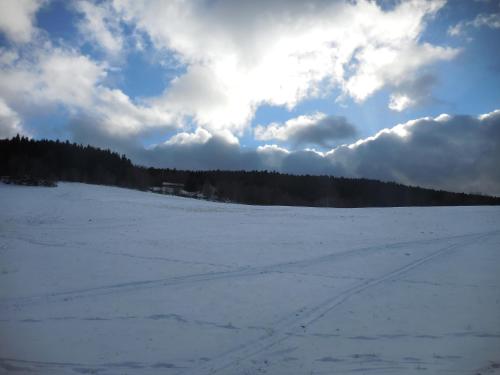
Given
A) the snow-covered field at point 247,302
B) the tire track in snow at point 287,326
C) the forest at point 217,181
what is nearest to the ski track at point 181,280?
the snow-covered field at point 247,302

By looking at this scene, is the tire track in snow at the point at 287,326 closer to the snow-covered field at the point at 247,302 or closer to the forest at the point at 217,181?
the snow-covered field at the point at 247,302

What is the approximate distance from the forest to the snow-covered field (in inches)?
1543

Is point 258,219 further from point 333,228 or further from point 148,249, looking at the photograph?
point 148,249

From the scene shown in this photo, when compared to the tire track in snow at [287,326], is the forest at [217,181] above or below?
above

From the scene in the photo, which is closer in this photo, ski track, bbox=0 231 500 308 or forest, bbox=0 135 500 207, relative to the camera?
ski track, bbox=0 231 500 308

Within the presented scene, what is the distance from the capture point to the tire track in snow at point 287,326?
727 cm

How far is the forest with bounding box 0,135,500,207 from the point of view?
57919 mm

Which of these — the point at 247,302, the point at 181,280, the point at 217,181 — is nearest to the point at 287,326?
the point at 247,302

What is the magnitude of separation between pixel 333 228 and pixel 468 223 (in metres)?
12.2

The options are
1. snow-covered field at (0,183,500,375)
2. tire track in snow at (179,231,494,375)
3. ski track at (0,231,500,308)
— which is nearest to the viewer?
tire track in snow at (179,231,494,375)

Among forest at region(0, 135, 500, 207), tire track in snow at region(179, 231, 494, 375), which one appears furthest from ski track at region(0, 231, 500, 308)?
forest at region(0, 135, 500, 207)

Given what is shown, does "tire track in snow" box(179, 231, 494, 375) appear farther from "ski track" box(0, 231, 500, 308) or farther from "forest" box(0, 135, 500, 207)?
"forest" box(0, 135, 500, 207)

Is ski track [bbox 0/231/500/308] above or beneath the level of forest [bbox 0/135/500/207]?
beneath

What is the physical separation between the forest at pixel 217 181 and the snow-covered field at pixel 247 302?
39.2 meters
